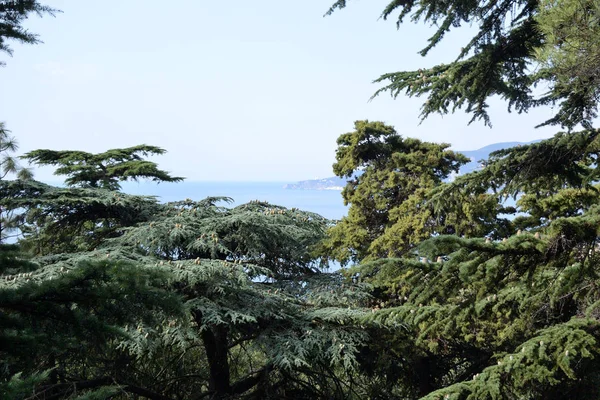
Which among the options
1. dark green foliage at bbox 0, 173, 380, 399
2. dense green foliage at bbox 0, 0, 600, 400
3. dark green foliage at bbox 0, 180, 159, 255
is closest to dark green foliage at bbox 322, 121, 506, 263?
dense green foliage at bbox 0, 0, 600, 400

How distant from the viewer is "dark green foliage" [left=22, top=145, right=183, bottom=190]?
13.1m

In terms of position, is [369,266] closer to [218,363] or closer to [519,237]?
[519,237]

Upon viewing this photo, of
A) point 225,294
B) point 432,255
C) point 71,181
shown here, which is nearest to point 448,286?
point 432,255

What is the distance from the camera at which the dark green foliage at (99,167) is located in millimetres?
13109

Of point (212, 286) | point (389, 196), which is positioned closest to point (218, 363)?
point (212, 286)

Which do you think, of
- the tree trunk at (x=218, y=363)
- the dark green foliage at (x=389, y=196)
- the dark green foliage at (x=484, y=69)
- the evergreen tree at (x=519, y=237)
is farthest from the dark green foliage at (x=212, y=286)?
the dark green foliage at (x=484, y=69)

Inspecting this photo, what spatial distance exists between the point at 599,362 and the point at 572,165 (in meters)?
1.95

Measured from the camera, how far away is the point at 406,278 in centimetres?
371

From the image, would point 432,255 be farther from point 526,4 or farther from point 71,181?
point 71,181

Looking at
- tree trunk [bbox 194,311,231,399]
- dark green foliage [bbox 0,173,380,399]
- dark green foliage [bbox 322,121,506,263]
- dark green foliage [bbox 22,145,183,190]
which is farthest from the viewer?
dark green foliage [bbox 22,145,183,190]

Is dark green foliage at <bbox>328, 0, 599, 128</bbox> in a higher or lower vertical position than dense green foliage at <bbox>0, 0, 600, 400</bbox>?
higher

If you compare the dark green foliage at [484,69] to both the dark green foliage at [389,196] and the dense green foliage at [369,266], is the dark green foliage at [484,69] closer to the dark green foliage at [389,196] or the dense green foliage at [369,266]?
the dense green foliage at [369,266]

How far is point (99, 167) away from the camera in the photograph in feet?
45.4

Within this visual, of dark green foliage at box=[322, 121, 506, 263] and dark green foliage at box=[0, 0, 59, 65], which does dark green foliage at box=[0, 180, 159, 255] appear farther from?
dark green foliage at box=[0, 0, 59, 65]
